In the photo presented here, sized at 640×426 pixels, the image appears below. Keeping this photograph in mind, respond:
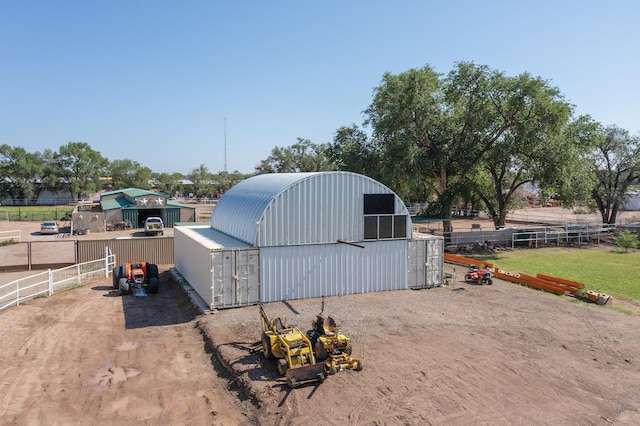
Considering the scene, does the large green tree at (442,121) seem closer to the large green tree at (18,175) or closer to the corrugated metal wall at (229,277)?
the corrugated metal wall at (229,277)

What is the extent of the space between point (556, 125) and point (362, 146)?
15.2 metres

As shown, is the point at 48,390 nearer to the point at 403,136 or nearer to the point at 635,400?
the point at 635,400

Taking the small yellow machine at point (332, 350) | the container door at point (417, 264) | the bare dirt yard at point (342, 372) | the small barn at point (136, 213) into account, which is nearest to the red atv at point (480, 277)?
the container door at point (417, 264)

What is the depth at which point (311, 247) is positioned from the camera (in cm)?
1728

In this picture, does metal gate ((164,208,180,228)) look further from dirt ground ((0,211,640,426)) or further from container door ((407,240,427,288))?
container door ((407,240,427,288))

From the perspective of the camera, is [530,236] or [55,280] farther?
[530,236]

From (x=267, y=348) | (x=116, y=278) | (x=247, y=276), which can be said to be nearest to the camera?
(x=267, y=348)

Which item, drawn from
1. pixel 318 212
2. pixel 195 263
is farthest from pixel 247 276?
pixel 318 212

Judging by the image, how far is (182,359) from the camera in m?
11.9

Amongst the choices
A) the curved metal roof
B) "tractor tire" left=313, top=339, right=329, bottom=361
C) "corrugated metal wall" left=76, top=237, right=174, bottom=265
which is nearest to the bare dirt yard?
"tractor tire" left=313, top=339, right=329, bottom=361

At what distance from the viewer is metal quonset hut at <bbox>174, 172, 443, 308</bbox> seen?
16.2 meters

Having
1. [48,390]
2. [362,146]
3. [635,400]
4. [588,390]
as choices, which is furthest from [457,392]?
[362,146]

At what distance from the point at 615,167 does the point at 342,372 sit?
42.5 meters

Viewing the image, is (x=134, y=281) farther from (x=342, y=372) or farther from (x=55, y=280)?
(x=342, y=372)
